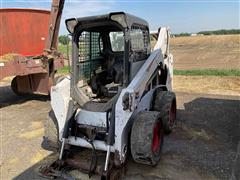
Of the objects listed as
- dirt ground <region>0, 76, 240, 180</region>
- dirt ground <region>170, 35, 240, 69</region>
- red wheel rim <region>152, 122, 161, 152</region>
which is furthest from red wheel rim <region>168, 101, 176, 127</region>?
dirt ground <region>170, 35, 240, 69</region>

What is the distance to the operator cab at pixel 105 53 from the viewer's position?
4.12 meters

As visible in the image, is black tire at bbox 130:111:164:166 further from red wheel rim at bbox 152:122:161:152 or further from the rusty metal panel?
the rusty metal panel

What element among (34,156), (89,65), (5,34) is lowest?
(34,156)

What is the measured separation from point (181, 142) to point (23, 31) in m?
5.64

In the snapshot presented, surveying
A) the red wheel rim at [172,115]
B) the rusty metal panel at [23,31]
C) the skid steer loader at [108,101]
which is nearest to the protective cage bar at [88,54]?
the skid steer loader at [108,101]

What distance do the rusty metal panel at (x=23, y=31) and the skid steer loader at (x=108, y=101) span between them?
390 cm

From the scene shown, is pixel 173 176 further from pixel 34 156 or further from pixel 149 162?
pixel 34 156

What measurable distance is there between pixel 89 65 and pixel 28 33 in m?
4.36

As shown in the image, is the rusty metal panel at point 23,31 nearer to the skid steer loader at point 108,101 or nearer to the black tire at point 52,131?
the skid steer loader at point 108,101

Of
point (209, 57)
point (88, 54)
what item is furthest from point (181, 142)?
point (209, 57)

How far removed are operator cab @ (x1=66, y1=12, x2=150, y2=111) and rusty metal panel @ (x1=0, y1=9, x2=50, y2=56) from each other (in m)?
3.90

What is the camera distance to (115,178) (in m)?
3.87

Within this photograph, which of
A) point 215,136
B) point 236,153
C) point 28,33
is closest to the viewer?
point 236,153

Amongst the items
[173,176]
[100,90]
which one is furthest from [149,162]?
[100,90]
